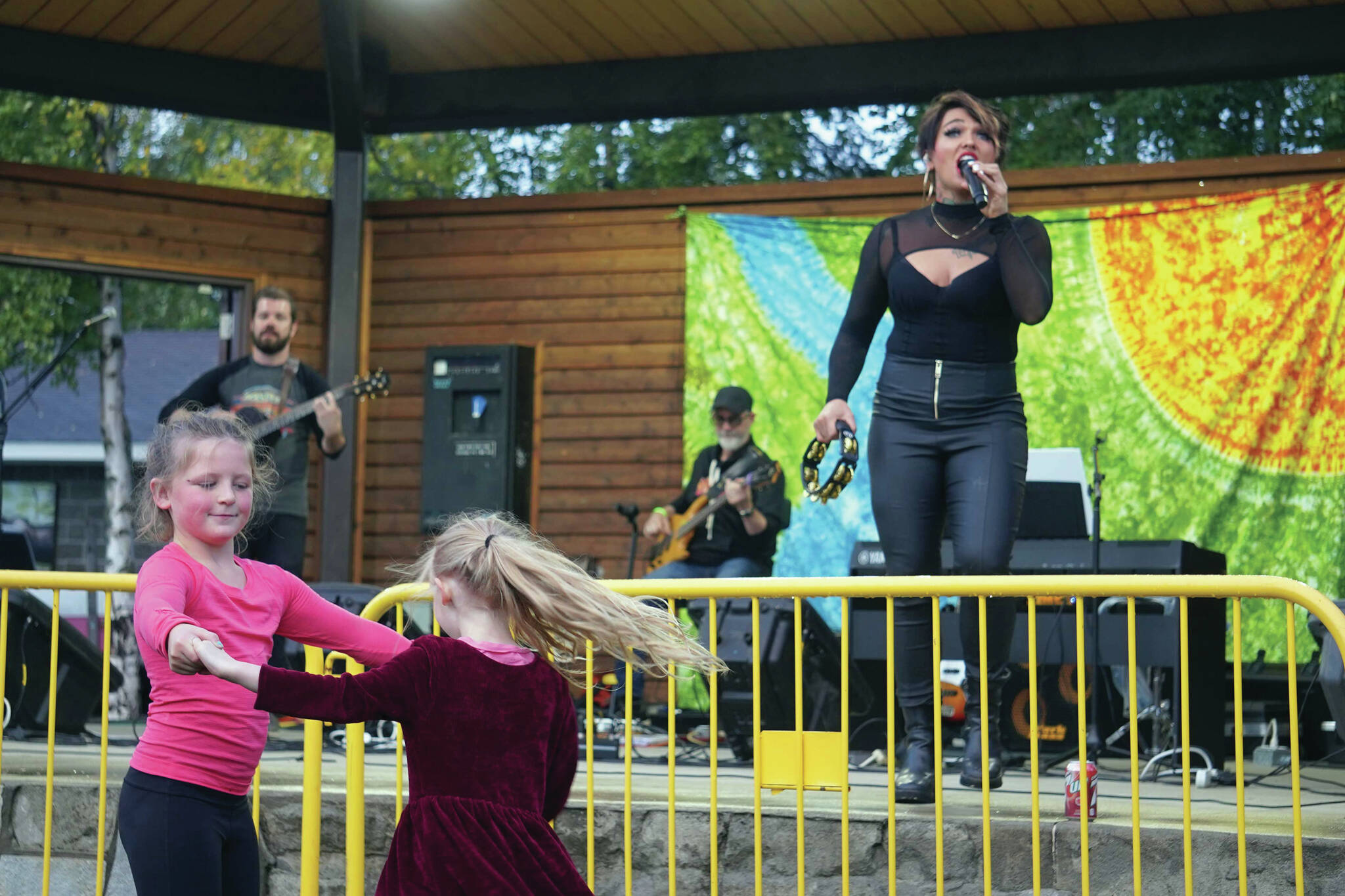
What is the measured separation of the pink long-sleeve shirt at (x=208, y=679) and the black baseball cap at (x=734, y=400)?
4.27 m

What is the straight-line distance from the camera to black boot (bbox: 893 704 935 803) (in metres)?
→ 3.97

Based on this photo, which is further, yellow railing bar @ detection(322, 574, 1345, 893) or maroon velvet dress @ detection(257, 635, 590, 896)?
yellow railing bar @ detection(322, 574, 1345, 893)

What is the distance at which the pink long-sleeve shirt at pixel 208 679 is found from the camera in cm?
282

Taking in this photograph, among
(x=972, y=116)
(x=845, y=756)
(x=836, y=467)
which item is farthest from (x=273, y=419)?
(x=845, y=756)

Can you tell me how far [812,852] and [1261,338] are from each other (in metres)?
4.87

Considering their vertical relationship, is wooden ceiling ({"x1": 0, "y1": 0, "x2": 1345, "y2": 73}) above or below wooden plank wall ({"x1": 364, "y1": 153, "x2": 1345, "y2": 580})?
above

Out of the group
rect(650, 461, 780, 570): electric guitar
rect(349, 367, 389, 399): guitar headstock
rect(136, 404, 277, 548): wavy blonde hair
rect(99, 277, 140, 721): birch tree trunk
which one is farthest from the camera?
rect(99, 277, 140, 721): birch tree trunk

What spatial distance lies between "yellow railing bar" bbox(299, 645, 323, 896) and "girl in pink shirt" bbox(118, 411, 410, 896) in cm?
58

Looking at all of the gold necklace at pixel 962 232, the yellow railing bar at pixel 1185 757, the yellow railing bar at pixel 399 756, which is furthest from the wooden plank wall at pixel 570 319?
the yellow railing bar at pixel 1185 757

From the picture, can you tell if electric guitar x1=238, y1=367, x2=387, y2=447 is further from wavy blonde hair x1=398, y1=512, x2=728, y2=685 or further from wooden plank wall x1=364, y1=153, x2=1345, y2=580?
wavy blonde hair x1=398, y1=512, x2=728, y2=685

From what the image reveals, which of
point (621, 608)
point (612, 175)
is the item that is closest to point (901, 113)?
point (612, 175)

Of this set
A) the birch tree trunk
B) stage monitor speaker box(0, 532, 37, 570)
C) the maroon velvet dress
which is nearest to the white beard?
stage monitor speaker box(0, 532, 37, 570)

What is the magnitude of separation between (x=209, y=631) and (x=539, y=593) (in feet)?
2.00

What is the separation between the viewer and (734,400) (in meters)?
7.18
